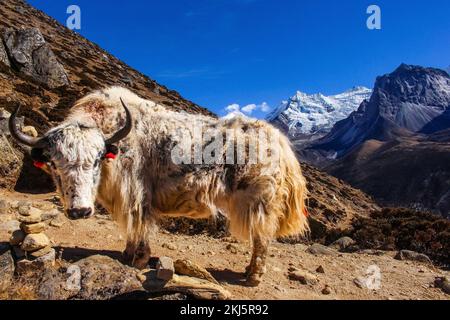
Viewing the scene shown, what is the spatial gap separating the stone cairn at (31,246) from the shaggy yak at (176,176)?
2.39ft

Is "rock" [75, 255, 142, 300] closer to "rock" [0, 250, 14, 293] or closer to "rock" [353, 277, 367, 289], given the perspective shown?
"rock" [0, 250, 14, 293]

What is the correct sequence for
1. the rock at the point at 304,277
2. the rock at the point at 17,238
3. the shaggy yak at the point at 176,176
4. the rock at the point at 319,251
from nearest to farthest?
1. the rock at the point at 17,238
2. the shaggy yak at the point at 176,176
3. the rock at the point at 304,277
4. the rock at the point at 319,251

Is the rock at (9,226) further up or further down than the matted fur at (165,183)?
further down

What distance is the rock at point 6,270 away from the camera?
162 inches

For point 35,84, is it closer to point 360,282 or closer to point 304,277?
point 304,277

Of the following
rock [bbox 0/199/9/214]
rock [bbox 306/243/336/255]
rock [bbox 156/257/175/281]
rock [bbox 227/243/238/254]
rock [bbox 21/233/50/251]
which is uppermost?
rock [bbox 0/199/9/214]

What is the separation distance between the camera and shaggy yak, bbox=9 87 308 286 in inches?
193

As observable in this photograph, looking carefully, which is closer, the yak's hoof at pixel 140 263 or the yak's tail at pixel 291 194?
the yak's hoof at pixel 140 263

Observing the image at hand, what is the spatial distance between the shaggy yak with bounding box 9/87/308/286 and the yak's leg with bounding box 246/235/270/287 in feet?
0.04

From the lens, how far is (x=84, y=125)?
4.51 m

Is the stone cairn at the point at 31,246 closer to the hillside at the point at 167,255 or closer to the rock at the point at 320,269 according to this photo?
the hillside at the point at 167,255

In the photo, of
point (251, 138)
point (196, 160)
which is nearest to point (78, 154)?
point (196, 160)

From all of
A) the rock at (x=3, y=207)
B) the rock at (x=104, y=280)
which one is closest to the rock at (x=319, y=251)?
the rock at (x=104, y=280)

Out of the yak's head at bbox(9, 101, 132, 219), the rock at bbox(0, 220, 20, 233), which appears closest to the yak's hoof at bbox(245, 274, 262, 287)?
the yak's head at bbox(9, 101, 132, 219)
